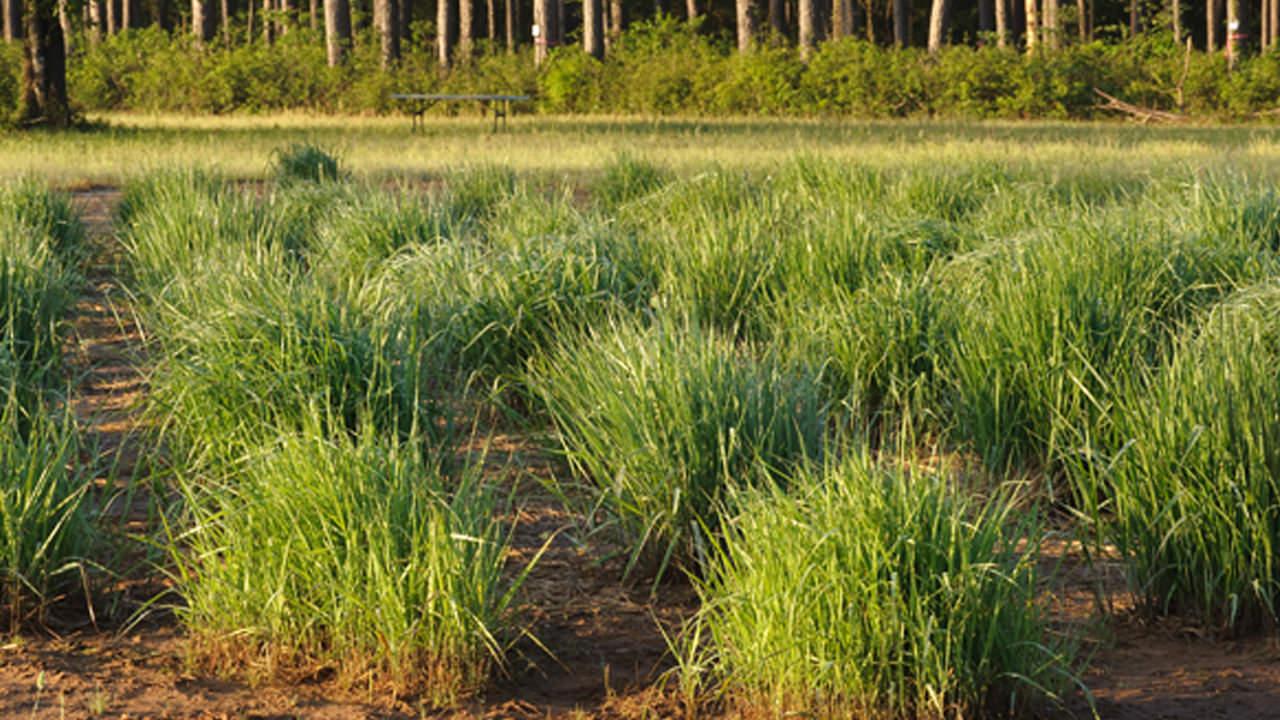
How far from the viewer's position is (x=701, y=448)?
411cm

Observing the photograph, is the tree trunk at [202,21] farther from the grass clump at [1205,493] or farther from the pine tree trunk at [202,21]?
the grass clump at [1205,493]

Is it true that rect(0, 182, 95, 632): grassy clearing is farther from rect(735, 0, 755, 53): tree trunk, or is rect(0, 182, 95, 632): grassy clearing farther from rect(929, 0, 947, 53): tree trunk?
rect(929, 0, 947, 53): tree trunk

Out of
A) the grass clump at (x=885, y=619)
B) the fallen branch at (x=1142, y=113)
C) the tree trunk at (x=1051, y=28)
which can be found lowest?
the grass clump at (x=885, y=619)

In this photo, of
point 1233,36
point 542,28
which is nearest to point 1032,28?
point 1233,36

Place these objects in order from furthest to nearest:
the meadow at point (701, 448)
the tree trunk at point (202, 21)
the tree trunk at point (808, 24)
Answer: the tree trunk at point (202, 21) < the tree trunk at point (808, 24) < the meadow at point (701, 448)

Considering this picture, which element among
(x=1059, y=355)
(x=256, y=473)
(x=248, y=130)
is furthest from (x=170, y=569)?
(x=248, y=130)

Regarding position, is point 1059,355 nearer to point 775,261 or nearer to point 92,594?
point 775,261

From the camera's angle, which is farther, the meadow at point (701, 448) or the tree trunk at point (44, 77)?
the tree trunk at point (44, 77)

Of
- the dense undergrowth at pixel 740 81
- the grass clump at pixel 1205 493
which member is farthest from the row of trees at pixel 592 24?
the grass clump at pixel 1205 493

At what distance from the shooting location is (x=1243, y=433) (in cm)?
385

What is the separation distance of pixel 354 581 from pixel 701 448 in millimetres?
1101

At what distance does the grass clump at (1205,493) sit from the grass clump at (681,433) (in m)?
0.79

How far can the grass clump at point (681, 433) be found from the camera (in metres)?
4.07

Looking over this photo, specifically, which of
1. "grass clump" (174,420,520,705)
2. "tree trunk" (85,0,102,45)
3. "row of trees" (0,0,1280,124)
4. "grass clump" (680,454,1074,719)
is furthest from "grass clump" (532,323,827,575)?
"row of trees" (0,0,1280,124)
